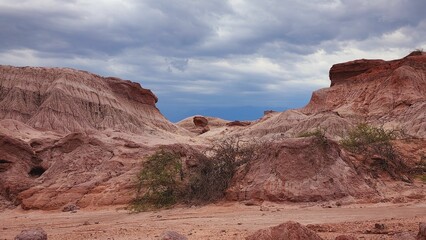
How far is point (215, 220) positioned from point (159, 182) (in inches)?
177

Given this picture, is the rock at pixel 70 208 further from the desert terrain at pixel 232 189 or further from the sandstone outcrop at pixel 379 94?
the sandstone outcrop at pixel 379 94

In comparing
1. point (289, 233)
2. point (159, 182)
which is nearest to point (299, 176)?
point (159, 182)

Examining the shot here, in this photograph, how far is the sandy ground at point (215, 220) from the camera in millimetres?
11107

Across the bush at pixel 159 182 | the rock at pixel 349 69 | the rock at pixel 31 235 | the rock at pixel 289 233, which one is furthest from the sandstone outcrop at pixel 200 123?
the rock at pixel 289 233

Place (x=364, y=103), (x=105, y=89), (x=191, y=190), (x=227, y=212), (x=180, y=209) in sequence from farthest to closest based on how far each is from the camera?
(x=105, y=89) < (x=364, y=103) < (x=191, y=190) < (x=180, y=209) < (x=227, y=212)

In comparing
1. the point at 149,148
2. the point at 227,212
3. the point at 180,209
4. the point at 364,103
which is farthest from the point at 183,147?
the point at 364,103

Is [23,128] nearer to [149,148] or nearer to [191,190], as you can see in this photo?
[149,148]

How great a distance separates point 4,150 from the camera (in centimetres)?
1953

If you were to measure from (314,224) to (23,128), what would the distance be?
1090 inches

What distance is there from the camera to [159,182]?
56.9 feet

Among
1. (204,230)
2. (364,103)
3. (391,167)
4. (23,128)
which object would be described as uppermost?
(364,103)

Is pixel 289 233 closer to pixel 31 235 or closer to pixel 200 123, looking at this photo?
pixel 31 235

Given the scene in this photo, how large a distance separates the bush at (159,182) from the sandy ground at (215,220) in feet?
2.58

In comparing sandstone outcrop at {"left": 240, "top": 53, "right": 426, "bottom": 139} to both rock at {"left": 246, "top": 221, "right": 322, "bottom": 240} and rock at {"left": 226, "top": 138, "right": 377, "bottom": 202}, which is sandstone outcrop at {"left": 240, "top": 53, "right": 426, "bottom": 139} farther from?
rock at {"left": 246, "top": 221, "right": 322, "bottom": 240}
